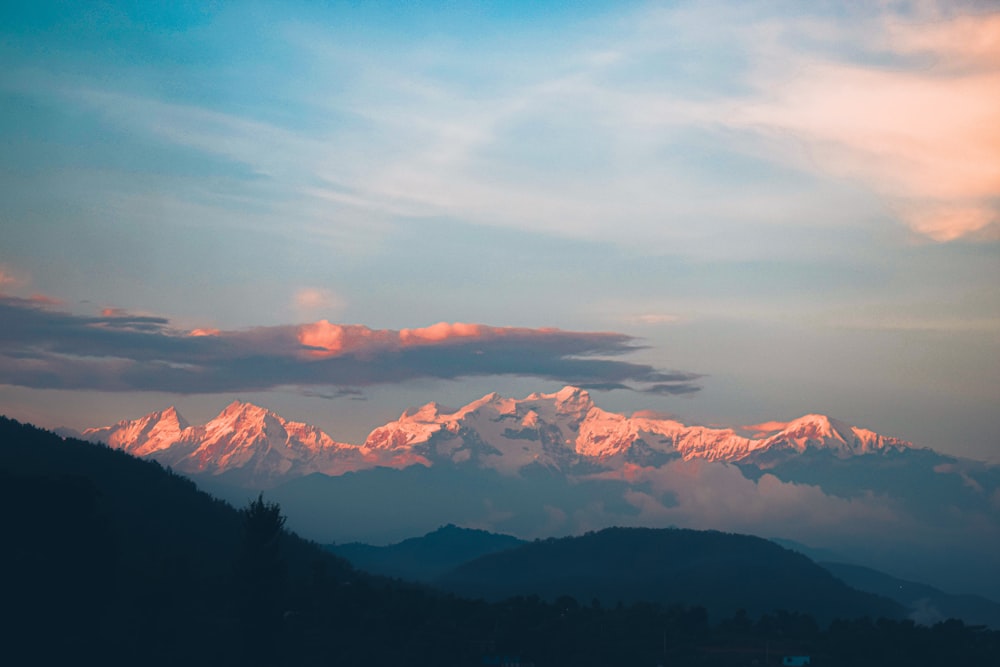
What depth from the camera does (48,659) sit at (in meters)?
200
